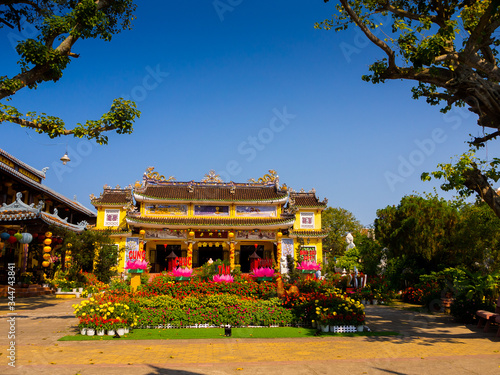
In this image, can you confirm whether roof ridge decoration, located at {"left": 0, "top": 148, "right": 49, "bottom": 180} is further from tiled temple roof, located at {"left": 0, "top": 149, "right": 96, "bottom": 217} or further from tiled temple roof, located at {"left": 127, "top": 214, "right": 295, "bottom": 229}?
tiled temple roof, located at {"left": 127, "top": 214, "right": 295, "bottom": 229}

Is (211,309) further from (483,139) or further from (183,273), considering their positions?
(483,139)

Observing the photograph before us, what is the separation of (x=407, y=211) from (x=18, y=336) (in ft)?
53.2

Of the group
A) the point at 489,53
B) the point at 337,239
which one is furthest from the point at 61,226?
the point at 337,239

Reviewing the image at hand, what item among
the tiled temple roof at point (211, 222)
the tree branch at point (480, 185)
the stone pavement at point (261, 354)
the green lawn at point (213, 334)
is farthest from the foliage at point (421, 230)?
the tiled temple roof at point (211, 222)

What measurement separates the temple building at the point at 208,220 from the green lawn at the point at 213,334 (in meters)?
19.6

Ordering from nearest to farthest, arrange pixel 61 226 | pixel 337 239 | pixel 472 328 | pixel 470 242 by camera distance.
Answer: pixel 472 328, pixel 470 242, pixel 61 226, pixel 337 239

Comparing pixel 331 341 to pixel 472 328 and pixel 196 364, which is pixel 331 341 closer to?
pixel 196 364

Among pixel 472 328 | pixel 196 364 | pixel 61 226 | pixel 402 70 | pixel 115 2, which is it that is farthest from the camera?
pixel 61 226

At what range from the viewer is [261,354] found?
7.12 m

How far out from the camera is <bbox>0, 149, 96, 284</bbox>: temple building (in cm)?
1591

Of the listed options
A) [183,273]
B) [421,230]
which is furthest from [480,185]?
[421,230]

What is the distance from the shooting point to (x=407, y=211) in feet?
60.7

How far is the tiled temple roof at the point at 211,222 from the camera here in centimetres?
2877

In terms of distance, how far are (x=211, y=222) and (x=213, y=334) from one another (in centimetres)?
2083
